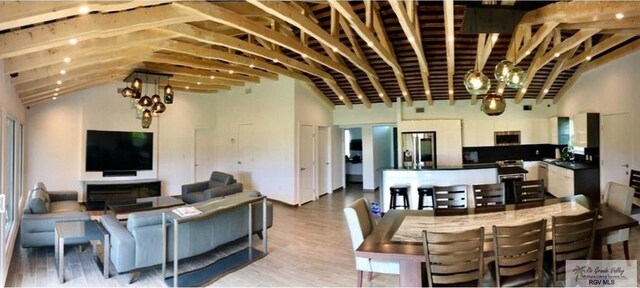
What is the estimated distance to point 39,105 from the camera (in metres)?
7.70

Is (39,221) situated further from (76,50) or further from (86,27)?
(86,27)

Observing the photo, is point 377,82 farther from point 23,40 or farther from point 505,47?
point 23,40

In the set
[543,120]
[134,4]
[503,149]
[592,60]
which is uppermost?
[592,60]

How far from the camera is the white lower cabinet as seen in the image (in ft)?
23.3

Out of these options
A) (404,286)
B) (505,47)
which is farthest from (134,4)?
(505,47)

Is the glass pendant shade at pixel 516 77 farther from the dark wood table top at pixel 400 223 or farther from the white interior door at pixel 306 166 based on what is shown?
the white interior door at pixel 306 166

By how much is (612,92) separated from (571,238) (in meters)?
5.80

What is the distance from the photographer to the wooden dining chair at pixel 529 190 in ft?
13.9

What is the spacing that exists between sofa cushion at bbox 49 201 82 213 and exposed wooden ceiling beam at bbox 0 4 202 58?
10.1 feet

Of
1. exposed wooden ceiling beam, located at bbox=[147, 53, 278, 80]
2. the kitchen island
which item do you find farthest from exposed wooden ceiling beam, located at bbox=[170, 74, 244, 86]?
the kitchen island

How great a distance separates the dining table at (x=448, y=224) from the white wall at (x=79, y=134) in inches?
296

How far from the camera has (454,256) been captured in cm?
236

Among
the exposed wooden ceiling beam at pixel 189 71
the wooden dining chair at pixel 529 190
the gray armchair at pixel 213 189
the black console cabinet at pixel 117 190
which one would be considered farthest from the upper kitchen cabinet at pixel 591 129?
the black console cabinet at pixel 117 190

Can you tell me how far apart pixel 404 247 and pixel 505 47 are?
5497 mm
